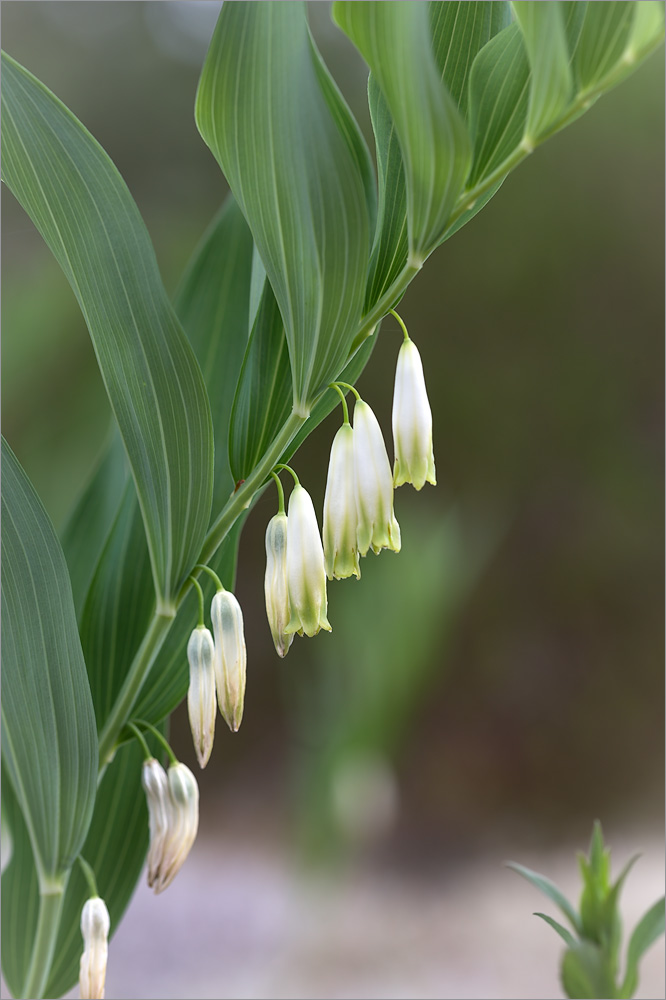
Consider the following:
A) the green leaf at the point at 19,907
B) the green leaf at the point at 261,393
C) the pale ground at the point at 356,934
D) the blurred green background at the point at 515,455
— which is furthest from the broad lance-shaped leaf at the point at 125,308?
the blurred green background at the point at 515,455

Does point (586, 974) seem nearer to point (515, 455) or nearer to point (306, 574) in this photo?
point (306, 574)

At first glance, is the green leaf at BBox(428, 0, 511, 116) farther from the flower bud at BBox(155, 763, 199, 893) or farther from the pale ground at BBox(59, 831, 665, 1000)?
the pale ground at BBox(59, 831, 665, 1000)

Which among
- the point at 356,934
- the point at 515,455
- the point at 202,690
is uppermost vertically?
the point at 515,455

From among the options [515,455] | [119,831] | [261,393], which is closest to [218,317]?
[261,393]

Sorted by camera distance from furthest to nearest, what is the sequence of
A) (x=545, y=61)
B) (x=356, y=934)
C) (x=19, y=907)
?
(x=356, y=934), (x=19, y=907), (x=545, y=61)

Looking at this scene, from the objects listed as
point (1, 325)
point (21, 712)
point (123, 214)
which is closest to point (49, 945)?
point (21, 712)

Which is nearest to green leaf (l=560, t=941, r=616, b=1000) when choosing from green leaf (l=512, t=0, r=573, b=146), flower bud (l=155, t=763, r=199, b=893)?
flower bud (l=155, t=763, r=199, b=893)

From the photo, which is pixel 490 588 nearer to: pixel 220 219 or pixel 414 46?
pixel 220 219
